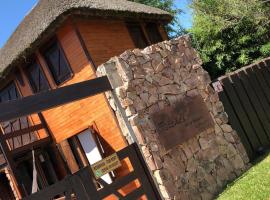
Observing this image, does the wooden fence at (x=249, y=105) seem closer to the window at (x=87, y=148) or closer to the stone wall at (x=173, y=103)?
the stone wall at (x=173, y=103)

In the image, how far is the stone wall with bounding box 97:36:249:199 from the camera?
27.2 feet

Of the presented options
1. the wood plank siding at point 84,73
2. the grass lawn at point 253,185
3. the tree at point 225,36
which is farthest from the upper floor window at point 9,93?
the tree at point 225,36

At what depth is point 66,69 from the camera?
1280cm

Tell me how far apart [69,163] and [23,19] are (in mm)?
5992

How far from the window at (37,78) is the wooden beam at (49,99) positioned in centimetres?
555

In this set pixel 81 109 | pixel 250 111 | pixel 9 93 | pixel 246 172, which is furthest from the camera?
pixel 9 93

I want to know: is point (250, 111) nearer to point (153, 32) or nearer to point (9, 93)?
point (153, 32)

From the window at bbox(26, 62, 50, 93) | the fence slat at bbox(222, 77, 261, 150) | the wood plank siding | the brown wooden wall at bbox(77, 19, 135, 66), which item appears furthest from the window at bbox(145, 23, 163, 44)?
the fence slat at bbox(222, 77, 261, 150)

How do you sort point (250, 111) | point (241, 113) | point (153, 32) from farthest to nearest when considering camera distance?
point (153, 32), point (250, 111), point (241, 113)

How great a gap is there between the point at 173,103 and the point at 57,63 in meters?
5.30

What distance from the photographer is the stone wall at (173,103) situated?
830cm

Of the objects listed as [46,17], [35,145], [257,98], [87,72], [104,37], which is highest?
[46,17]

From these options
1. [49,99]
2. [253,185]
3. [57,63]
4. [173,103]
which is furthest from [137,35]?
[253,185]

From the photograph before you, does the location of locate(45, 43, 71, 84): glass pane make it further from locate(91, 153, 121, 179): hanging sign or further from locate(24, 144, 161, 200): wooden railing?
locate(91, 153, 121, 179): hanging sign
